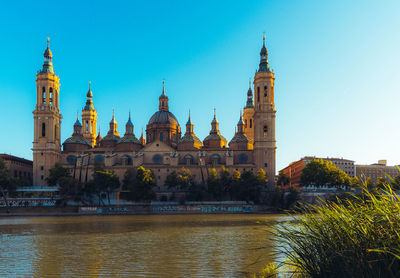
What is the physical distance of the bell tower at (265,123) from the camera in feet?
295

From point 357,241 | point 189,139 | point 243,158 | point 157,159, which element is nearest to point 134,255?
point 357,241

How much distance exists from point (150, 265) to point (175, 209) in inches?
2103

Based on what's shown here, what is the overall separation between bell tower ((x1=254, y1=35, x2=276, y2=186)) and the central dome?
78.9 feet

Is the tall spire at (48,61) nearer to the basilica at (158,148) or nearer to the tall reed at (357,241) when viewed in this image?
the basilica at (158,148)

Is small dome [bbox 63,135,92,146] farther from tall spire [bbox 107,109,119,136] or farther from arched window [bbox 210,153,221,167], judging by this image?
arched window [bbox 210,153,221,167]

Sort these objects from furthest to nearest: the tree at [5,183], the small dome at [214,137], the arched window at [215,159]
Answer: the small dome at [214,137] < the arched window at [215,159] < the tree at [5,183]

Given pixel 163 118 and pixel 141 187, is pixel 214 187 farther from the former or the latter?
pixel 163 118

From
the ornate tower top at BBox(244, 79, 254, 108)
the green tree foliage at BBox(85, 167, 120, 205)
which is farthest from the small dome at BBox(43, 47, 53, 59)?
the ornate tower top at BBox(244, 79, 254, 108)

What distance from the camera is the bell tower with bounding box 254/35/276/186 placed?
8994 centimetres

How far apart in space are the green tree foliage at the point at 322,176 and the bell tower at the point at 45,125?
56.4 meters

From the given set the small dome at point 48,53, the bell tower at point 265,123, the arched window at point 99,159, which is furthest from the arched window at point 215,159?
the small dome at point 48,53

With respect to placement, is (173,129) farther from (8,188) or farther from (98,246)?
(98,246)

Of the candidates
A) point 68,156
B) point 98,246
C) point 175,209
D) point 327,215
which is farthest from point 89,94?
point 327,215

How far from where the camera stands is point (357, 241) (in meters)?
9.45
